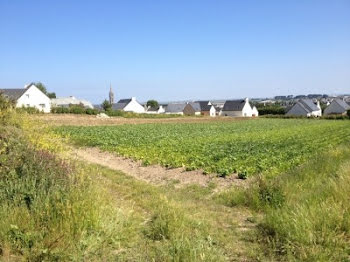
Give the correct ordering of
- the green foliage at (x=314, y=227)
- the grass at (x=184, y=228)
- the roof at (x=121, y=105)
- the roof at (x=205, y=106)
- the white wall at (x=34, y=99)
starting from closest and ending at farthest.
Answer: the grass at (x=184, y=228)
the green foliage at (x=314, y=227)
the white wall at (x=34, y=99)
the roof at (x=121, y=105)
the roof at (x=205, y=106)

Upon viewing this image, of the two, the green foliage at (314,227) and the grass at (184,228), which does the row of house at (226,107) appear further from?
the green foliage at (314,227)

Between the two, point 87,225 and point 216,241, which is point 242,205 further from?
point 87,225

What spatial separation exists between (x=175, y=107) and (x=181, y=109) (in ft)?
9.51

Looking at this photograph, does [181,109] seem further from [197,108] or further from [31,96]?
[31,96]

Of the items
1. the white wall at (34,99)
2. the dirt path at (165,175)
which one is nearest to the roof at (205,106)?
the white wall at (34,99)

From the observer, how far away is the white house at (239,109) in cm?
9919

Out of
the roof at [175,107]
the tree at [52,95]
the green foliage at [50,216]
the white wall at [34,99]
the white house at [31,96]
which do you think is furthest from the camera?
the roof at [175,107]

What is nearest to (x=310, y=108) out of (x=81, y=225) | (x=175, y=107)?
(x=175, y=107)

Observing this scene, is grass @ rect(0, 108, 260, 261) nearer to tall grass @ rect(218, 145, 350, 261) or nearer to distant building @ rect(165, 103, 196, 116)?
tall grass @ rect(218, 145, 350, 261)

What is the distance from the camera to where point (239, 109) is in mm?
99562

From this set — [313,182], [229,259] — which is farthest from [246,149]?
[229,259]

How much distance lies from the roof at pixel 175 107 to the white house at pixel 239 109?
1260 centimetres

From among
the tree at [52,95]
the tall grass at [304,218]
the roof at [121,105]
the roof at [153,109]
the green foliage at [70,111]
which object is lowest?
the tall grass at [304,218]

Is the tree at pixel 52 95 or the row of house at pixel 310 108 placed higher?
the tree at pixel 52 95
